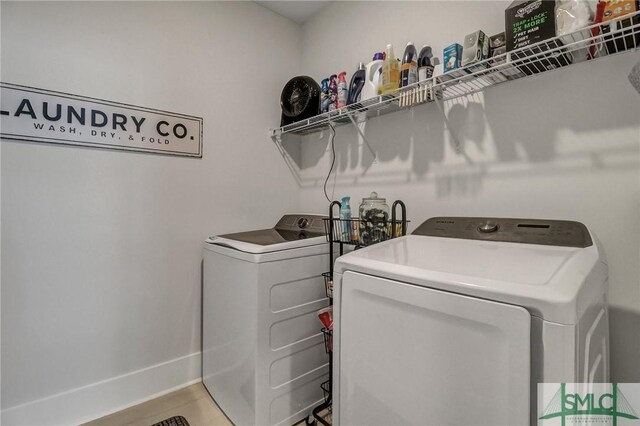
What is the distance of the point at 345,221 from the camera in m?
1.64

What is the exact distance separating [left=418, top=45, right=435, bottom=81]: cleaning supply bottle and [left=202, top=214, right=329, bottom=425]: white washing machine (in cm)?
100

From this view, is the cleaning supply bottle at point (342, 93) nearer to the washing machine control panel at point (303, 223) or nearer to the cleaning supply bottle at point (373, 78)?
the cleaning supply bottle at point (373, 78)

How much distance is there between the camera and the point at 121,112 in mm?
1705

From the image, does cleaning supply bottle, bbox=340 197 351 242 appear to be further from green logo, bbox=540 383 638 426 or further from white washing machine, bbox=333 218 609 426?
green logo, bbox=540 383 638 426

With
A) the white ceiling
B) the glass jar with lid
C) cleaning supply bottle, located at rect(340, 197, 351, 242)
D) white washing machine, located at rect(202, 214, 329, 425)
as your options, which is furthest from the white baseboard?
the white ceiling

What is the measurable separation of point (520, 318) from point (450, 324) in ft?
0.51

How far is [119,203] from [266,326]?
1082 mm

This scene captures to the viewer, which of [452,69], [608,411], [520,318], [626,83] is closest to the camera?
[520,318]

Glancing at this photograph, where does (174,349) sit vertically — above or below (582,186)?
below

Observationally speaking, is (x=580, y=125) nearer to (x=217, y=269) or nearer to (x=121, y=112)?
(x=217, y=269)

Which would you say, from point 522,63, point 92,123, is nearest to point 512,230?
point 522,63

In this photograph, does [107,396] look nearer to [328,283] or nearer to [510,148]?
[328,283]

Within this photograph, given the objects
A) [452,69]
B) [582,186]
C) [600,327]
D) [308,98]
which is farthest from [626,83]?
[308,98]

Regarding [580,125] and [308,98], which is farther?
[308,98]
